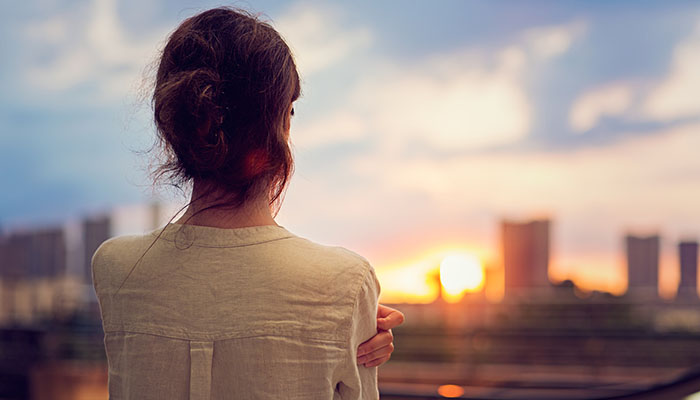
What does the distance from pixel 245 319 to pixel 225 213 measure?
0.44 feet

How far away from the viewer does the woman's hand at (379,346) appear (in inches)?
30.9

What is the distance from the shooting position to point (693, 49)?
844 cm

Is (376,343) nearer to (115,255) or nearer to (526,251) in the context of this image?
(115,255)

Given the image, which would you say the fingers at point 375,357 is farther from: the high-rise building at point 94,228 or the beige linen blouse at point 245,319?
the high-rise building at point 94,228

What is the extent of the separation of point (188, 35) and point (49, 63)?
7720 millimetres

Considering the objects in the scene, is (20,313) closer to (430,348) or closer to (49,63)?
(49,63)

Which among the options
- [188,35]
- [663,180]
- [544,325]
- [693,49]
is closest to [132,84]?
[188,35]

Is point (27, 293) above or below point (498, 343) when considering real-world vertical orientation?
above

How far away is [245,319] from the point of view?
737 mm

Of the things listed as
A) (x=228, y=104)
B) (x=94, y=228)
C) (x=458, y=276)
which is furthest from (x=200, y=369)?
(x=94, y=228)

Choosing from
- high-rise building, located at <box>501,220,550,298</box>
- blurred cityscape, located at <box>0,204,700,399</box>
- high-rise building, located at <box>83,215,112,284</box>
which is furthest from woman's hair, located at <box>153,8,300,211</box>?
high-rise building, located at <box>501,220,550,298</box>

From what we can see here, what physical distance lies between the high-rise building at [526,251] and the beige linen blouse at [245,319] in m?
16.2

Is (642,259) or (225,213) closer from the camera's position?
(225,213)

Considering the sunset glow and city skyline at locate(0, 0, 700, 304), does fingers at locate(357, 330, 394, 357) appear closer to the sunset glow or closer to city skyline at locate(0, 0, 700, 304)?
city skyline at locate(0, 0, 700, 304)
